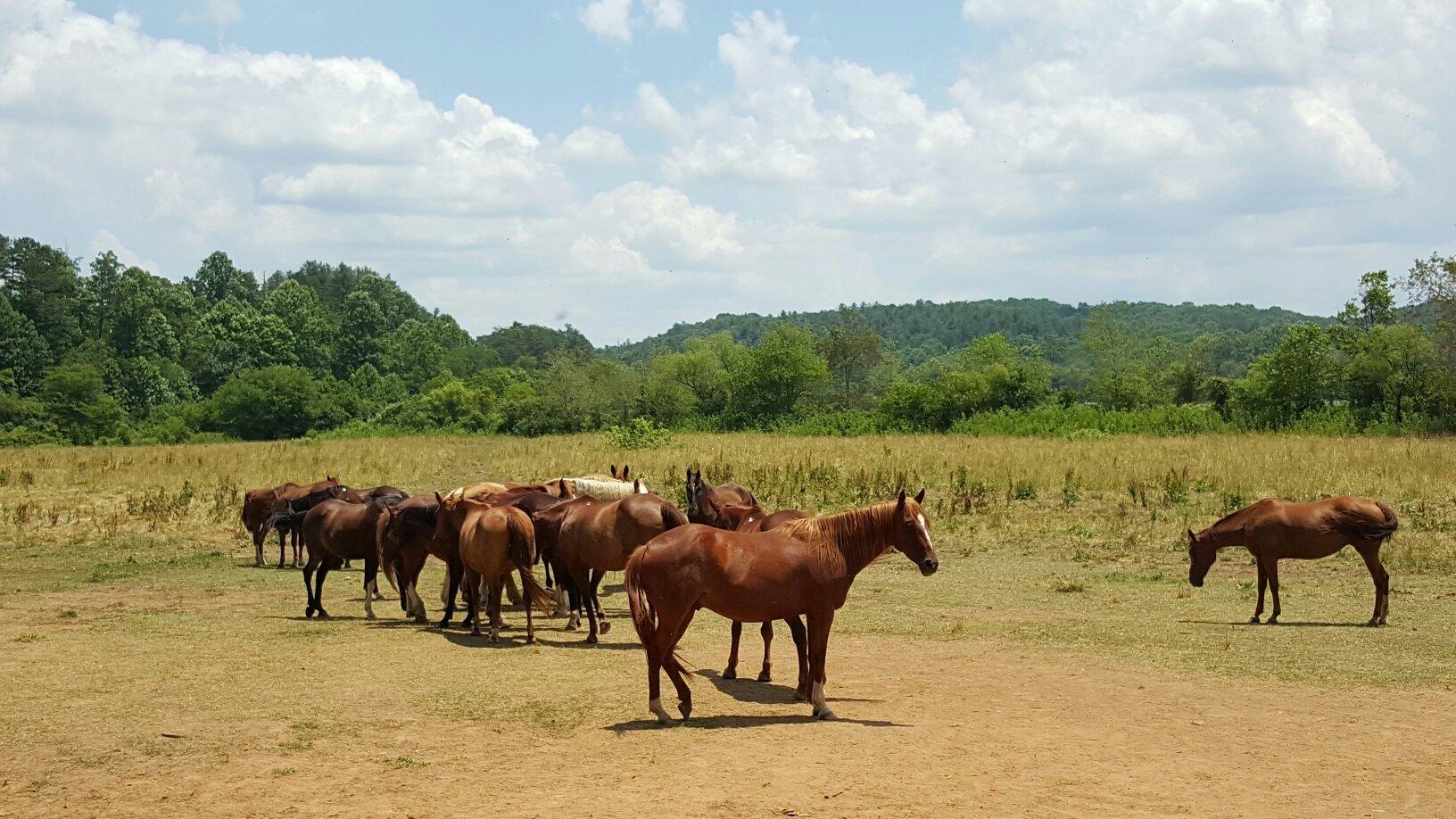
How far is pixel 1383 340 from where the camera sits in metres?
50.8

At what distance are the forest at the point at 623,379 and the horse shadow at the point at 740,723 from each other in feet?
122

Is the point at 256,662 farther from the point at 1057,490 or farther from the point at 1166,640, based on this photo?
the point at 1057,490

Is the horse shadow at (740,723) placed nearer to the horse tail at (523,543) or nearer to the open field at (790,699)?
the open field at (790,699)

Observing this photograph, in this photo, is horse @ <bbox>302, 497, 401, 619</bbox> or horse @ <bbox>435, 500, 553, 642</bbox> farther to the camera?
horse @ <bbox>302, 497, 401, 619</bbox>

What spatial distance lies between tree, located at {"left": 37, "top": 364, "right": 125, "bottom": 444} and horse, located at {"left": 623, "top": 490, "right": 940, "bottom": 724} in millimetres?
65380

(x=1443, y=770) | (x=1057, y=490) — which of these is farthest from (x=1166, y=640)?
(x=1057, y=490)

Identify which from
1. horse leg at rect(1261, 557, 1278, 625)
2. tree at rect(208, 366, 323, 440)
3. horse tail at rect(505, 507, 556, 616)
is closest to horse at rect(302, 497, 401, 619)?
horse tail at rect(505, 507, 556, 616)

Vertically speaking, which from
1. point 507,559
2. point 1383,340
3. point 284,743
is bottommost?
point 284,743

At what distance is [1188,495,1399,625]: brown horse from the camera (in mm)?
14844

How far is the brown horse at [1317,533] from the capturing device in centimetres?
1484

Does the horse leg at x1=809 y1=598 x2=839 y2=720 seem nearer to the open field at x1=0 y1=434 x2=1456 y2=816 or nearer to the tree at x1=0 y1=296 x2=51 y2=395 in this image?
the open field at x1=0 y1=434 x2=1456 y2=816

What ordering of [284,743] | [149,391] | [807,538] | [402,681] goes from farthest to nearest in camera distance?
1. [149,391]
2. [402,681]
3. [807,538]
4. [284,743]

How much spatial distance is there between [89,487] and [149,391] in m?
55.6

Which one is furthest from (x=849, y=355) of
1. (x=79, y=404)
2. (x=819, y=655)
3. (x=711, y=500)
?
A: (x=819, y=655)
